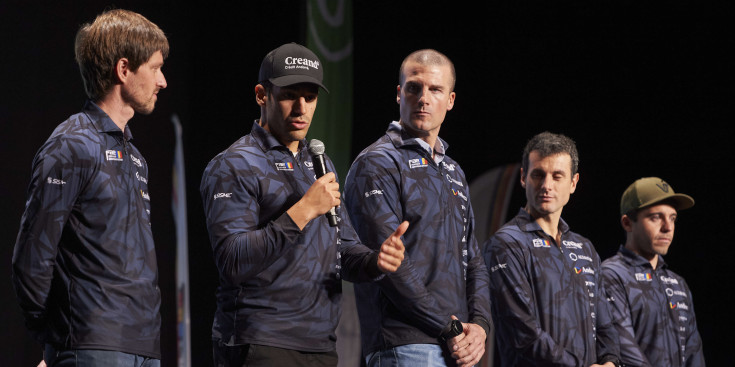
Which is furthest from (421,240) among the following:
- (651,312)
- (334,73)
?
(334,73)

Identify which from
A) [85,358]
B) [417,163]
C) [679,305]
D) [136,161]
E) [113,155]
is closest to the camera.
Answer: [85,358]

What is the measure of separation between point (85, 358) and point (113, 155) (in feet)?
1.57

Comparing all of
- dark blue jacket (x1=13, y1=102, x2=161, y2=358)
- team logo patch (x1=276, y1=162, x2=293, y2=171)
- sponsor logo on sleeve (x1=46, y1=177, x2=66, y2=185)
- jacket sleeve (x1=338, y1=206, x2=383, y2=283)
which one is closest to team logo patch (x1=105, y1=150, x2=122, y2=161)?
dark blue jacket (x1=13, y1=102, x2=161, y2=358)

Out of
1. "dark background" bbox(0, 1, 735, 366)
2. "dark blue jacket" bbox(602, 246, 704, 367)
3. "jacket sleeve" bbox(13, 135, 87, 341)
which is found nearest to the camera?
"jacket sleeve" bbox(13, 135, 87, 341)

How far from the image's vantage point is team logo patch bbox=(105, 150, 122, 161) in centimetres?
185

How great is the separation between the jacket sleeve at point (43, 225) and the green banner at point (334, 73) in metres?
2.59

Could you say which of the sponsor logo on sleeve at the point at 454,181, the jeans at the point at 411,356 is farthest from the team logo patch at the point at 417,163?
the jeans at the point at 411,356

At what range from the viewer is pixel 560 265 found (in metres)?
3.04

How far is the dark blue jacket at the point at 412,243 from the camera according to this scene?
230cm

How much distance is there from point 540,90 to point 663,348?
1.98 m

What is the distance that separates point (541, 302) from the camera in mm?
2938

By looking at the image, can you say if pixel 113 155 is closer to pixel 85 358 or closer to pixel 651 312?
pixel 85 358

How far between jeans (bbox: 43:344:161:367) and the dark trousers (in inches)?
10.7

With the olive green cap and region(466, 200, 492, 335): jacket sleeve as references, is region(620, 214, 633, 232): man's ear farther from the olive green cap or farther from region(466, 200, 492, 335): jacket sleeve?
region(466, 200, 492, 335): jacket sleeve
